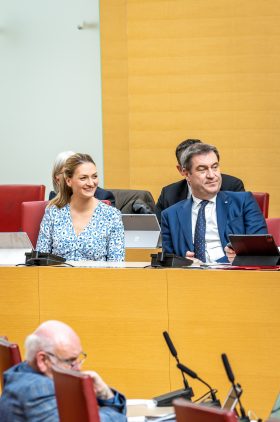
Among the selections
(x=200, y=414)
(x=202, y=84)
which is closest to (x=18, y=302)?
(x=200, y=414)

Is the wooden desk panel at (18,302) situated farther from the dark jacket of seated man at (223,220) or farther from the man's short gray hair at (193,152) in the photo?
the man's short gray hair at (193,152)

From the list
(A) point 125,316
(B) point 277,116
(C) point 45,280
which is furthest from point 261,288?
(B) point 277,116

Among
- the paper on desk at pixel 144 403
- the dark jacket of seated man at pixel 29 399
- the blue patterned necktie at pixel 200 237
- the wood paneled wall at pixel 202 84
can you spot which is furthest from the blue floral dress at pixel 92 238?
the wood paneled wall at pixel 202 84

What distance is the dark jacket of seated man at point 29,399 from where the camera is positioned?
10.6 ft

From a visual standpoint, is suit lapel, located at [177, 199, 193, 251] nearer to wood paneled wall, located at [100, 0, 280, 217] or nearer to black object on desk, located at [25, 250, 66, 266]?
black object on desk, located at [25, 250, 66, 266]

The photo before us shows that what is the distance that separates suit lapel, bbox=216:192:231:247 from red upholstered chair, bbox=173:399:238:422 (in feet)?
9.71

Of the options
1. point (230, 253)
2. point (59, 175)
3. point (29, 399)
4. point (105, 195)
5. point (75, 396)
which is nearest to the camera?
point (75, 396)

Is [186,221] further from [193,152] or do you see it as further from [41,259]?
[41,259]

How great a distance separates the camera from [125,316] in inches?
192

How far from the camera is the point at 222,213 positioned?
18.2 feet

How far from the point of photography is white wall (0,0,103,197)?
9461 mm

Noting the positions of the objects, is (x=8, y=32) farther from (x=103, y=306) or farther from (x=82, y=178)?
(x=103, y=306)

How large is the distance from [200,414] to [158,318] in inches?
91.4

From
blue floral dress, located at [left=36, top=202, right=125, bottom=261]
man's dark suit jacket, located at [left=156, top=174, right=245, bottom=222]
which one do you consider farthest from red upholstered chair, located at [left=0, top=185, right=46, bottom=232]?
blue floral dress, located at [left=36, top=202, right=125, bottom=261]
